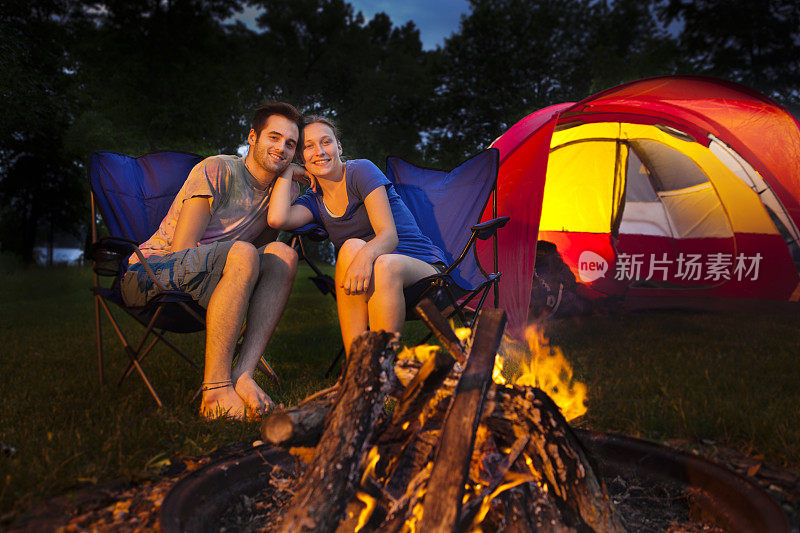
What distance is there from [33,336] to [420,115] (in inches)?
647

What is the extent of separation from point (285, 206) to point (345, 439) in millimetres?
1327

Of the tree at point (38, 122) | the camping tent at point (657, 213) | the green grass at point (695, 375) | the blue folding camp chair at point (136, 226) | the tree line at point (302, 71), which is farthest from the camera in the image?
the tree line at point (302, 71)

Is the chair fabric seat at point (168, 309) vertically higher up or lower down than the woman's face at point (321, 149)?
lower down

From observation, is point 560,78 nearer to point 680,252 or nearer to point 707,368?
point 680,252

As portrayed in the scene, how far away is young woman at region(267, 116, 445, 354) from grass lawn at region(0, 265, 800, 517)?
0.59 metres

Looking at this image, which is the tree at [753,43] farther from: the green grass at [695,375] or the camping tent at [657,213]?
the green grass at [695,375]

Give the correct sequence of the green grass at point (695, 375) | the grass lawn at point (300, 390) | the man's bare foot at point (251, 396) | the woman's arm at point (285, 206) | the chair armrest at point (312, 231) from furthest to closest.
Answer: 1. the chair armrest at point (312, 231)
2. the woman's arm at point (285, 206)
3. the man's bare foot at point (251, 396)
4. the green grass at point (695, 375)
5. the grass lawn at point (300, 390)

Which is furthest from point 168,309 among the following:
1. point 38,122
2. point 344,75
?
point 344,75

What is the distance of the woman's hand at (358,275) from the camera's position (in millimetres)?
1834

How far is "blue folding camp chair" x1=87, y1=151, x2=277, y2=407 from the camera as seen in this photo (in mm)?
2055

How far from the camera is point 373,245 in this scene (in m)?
1.91

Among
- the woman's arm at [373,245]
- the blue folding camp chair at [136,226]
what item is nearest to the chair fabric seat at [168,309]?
the blue folding camp chair at [136,226]

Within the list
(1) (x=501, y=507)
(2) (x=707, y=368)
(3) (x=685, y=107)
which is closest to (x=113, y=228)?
(1) (x=501, y=507)

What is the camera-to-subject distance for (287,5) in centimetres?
2059
